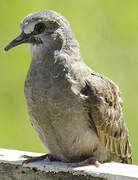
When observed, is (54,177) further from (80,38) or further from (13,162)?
(80,38)

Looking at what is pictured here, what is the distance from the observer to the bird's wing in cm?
680

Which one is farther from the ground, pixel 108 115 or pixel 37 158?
pixel 108 115

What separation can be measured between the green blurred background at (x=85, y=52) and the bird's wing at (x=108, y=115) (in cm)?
231

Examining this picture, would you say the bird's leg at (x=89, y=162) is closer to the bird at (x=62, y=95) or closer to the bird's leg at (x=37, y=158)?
the bird at (x=62, y=95)

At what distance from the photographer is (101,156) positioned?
22.7 feet

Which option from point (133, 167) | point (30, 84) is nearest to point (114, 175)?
point (133, 167)

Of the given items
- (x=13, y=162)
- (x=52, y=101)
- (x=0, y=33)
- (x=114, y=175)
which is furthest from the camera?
(x=0, y=33)

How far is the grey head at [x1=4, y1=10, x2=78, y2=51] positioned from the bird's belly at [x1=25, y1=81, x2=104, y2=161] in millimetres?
408

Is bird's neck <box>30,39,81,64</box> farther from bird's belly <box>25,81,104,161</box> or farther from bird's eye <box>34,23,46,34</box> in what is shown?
bird's belly <box>25,81,104,161</box>

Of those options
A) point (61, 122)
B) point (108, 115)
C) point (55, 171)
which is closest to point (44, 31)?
point (61, 122)

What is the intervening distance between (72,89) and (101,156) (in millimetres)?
691

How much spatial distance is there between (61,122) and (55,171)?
70 cm

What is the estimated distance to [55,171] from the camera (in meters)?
6.13

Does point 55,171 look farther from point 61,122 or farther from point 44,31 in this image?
point 44,31
